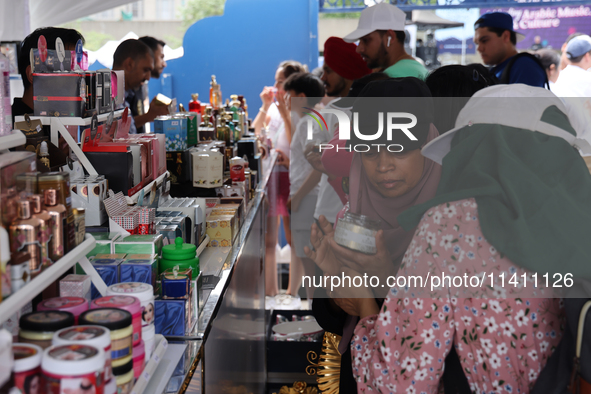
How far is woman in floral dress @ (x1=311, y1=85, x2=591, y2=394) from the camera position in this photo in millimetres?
1156

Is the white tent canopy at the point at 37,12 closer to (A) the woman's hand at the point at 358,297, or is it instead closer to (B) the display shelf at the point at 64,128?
(B) the display shelf at the point at 64,128

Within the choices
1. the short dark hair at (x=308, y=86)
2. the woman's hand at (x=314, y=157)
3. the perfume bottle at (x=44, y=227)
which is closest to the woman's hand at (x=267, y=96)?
the short dark hair at (x=308, y=86)

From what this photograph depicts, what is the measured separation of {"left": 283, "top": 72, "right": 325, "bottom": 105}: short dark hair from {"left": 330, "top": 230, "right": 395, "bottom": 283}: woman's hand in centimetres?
296

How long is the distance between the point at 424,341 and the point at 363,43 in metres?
2.76

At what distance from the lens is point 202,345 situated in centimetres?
144

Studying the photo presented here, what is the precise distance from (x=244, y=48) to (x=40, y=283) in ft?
21.5

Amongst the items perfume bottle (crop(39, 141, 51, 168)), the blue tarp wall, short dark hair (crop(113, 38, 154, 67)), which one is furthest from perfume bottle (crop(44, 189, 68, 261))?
the blue tarp wall

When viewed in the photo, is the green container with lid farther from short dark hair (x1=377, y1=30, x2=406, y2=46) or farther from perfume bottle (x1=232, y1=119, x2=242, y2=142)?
short dark hair (x1=377, y1=30, x2=406, y2=46)

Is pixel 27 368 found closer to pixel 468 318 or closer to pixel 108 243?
pixel 108 243

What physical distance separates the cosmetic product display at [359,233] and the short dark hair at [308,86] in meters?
2.98

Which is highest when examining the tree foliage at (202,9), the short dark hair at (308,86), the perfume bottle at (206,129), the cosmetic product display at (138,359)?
the tree foliage at (202,9)

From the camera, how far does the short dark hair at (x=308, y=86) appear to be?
439 centimetres

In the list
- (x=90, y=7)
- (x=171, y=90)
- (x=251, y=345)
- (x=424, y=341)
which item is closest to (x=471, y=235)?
(x=424, y=341)

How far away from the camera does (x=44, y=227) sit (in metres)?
0.99
